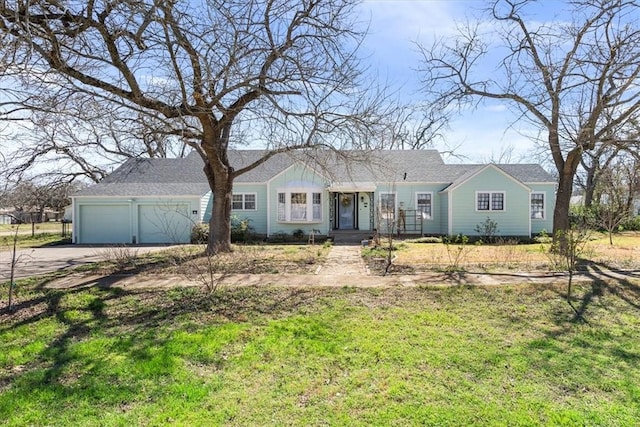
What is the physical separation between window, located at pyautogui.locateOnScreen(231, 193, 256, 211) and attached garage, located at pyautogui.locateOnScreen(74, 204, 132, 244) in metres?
5.40

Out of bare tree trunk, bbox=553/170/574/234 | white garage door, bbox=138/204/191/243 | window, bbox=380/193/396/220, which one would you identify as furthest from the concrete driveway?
bare tree trunk, bbox=553/170/574/234

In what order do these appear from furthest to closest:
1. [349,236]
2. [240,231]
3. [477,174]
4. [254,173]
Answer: [254,173]
[349,236]
[477,174]
[240,231]

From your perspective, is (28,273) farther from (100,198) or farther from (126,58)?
(100,198)

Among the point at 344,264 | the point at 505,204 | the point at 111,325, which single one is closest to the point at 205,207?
the point at 344,264

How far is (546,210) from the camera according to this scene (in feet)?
68.9

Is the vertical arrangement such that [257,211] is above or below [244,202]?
below

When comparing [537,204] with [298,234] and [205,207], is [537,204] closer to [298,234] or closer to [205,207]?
A: [298,234]

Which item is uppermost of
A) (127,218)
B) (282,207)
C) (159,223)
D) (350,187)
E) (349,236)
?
(350,187)

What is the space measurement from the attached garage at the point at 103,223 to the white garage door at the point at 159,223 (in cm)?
73

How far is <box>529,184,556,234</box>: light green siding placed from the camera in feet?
68.5

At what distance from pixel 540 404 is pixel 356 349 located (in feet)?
6.80

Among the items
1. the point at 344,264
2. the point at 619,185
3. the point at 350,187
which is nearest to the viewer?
the point at 344,264

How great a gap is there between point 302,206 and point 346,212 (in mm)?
3343

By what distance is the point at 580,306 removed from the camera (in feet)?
23.0
